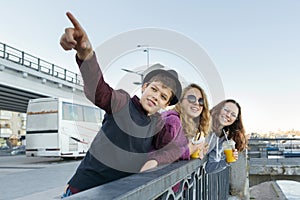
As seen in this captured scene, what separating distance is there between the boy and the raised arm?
20 mm

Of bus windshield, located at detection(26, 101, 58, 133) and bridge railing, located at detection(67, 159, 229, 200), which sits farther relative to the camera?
bus windshield, located at detection(26, 101, 58, 133)

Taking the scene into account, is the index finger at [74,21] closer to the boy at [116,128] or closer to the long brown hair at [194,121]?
the boy at [116,128]

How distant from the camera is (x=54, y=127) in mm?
14797

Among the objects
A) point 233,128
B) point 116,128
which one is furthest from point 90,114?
point 116,128

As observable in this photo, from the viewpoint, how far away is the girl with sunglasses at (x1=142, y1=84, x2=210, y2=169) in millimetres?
1992

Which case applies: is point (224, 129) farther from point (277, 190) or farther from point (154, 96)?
point (277, 190)

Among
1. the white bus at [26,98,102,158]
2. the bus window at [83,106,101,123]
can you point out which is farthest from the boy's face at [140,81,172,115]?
the bus window at [83,106,101,123]

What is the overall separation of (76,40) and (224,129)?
2.52 metres

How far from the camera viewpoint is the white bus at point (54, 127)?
48.4 ft

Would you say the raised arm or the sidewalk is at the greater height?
the raised arm

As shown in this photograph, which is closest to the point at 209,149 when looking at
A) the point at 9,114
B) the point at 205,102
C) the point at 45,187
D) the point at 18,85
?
the point at 205,102

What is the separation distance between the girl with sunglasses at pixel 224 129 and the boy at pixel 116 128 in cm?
136

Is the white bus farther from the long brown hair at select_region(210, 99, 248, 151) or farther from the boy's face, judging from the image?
the boy's face

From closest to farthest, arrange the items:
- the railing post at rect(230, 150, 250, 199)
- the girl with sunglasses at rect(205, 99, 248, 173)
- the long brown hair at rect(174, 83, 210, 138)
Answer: the long brown hair at rect(174, 83, 210, 138) → the girl with sunglasses at rect(205, 99, 248, 173) → the railing post at rect(230, 150, 250, 199)
